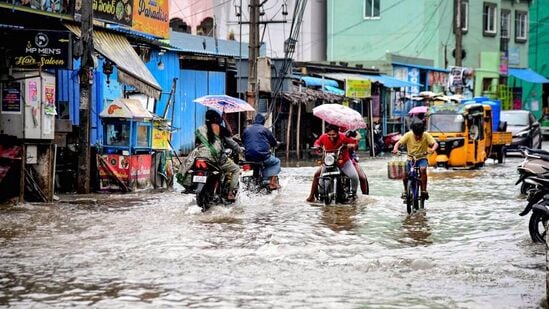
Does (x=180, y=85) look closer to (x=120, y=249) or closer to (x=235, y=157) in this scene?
(x=235, y=157)

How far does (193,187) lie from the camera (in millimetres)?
14570

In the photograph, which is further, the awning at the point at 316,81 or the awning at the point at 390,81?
the awning at the point at 390,81

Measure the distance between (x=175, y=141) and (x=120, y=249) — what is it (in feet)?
61.3

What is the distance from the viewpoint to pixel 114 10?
61.8 ft

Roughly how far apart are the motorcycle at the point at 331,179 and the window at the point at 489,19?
3871cm

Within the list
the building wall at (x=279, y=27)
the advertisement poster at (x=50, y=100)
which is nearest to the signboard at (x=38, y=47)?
the advertisement poster at (x=50, y=100)

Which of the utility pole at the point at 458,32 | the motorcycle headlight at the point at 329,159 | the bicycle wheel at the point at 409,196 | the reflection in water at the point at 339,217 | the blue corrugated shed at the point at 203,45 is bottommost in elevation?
the reflection in water at the point at 339,217

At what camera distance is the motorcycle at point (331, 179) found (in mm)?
15812

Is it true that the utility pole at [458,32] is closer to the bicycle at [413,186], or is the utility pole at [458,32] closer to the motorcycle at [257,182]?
the motorcycle at [257,182]

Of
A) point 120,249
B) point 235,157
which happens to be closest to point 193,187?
point 235,157

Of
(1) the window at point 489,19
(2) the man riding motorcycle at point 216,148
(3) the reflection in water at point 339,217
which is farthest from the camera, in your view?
(1) the window at point 489,19

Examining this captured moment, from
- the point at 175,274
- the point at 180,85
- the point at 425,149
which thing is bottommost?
the point at 175,274

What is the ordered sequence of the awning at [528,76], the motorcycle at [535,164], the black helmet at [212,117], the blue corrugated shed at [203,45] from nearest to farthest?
the motorcycle at [535,164] → the black helmet at [212,117] → the blue corrugated shed at [203,45] → the awning at [528,76]

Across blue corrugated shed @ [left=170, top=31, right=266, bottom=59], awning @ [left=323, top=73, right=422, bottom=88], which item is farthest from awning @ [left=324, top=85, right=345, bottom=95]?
blue corrugated shed @ [left=170, top=31, right=266, bottom=59]
